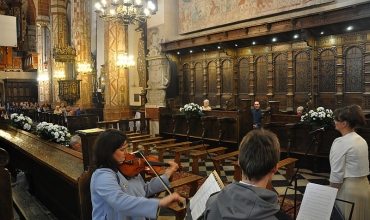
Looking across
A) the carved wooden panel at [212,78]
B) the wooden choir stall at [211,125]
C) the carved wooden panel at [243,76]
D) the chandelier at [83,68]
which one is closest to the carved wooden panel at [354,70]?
the wooden choir stall at [211,125]

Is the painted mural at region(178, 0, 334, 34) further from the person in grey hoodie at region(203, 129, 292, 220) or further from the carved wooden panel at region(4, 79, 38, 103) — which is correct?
the carved wooden panel at region(4, 79, 38, 103)

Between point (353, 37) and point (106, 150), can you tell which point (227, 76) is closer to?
point (353, 37)

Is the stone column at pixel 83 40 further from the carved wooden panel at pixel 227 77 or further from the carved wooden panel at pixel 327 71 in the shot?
the carved wooden panel at pixel 327 71

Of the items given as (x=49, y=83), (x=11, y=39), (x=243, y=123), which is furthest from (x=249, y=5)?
(x=49, y=83)

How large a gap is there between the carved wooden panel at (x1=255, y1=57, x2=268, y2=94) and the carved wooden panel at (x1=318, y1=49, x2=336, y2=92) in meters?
1.82

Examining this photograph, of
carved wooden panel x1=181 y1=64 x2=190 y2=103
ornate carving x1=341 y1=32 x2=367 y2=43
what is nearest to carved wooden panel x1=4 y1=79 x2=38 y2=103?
carved wooden panel x1=181 y1=64 x2=190 y2=103

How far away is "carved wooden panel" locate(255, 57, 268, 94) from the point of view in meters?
10.2

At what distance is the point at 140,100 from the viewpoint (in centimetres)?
1457

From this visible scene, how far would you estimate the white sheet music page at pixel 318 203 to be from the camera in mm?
2012

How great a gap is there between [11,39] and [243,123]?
5.78 metres

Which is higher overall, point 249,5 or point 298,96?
point 249,5

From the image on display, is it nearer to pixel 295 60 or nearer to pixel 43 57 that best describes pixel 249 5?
pixel 295 60

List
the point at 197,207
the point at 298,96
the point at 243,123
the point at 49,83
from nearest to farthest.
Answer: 1. the point at 197,207
2. the point at 243,123
3. the point at 298,96
4. the point at 49,83

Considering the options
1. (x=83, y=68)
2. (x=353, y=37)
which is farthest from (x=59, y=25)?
(x=353, y=37)
